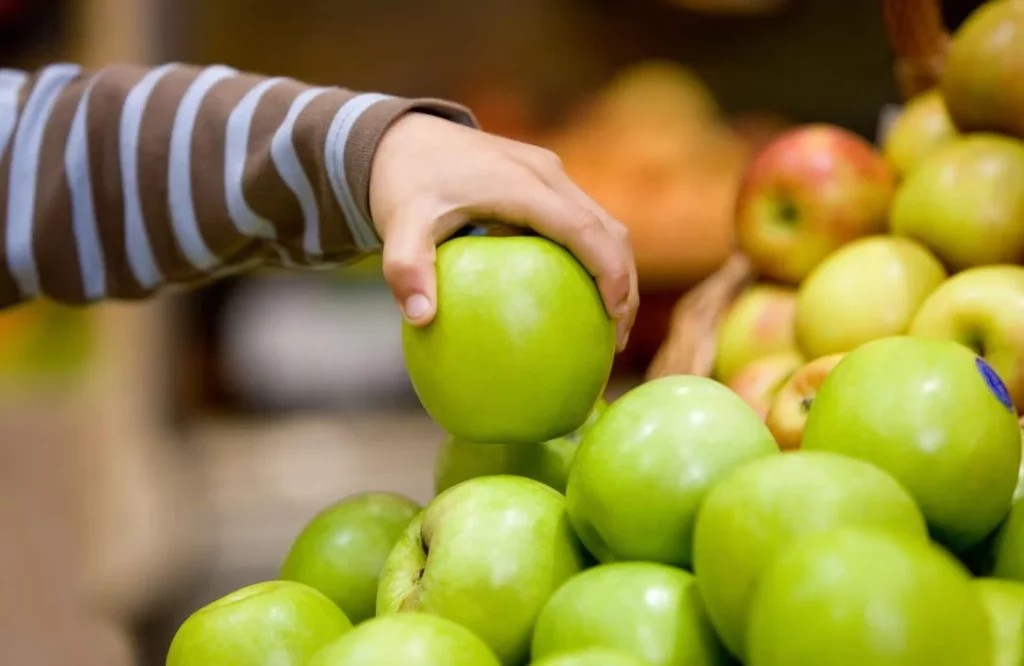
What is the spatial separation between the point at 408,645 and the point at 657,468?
15 centimetres

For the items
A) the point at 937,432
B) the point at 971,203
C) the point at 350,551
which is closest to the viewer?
the point at 937,432

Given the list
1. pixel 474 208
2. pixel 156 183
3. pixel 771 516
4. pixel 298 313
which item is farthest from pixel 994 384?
pixel 298 313

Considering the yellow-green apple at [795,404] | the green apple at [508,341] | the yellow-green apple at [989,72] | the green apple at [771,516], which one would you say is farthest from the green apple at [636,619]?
the yellow-green apple at [989,72]

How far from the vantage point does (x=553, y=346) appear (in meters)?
0.56

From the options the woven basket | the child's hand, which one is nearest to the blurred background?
the woven basket

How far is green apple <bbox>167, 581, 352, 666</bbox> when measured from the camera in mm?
495

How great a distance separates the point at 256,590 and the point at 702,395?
26 centimetres

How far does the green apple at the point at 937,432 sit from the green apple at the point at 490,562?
0.14m

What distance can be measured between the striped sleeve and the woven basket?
342 millimetres

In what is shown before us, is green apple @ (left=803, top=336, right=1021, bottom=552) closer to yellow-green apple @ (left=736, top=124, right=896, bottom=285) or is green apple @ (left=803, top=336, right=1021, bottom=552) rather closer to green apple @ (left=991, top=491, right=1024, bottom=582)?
green apple @ (left=991, top=491, right=1024, bottom=582)

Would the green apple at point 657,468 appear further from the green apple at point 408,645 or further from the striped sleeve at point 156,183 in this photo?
the striped sleeve at point 156,183

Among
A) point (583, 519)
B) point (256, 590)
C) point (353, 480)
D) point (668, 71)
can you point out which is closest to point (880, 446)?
point (583, 519)

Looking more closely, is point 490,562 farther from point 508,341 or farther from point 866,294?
point 866,294

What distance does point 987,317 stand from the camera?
0.75 metres
